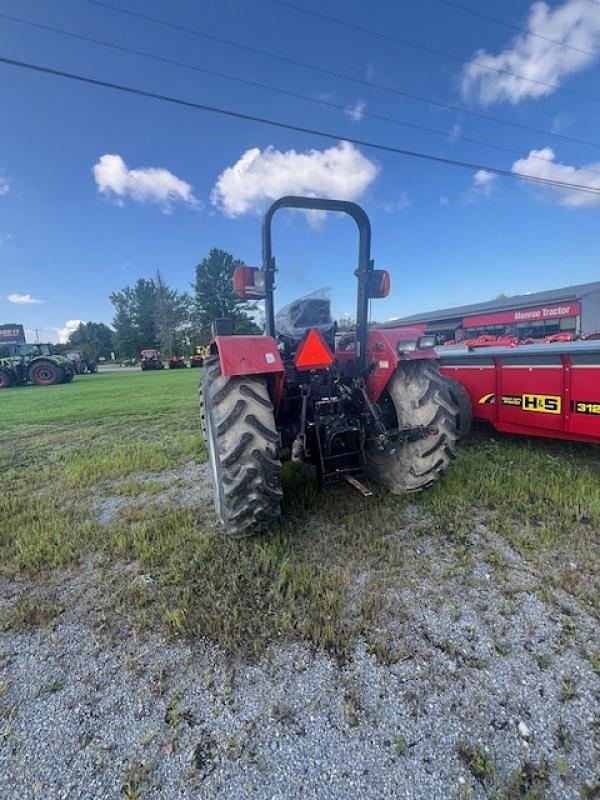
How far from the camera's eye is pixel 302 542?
2.59 meters

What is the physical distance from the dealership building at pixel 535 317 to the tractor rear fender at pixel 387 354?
20.4 metres

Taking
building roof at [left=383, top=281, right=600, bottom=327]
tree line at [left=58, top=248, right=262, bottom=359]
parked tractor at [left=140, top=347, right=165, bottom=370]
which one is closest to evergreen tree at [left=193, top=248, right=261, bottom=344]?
tree line at [left=58, top=248, right=262, bottom=359]

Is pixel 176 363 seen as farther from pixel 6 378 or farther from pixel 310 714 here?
pixel 310 714

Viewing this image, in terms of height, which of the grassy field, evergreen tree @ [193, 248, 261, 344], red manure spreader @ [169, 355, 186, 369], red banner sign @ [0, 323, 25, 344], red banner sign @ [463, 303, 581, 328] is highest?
evergreen tree @ [193, 248, 261, 344]

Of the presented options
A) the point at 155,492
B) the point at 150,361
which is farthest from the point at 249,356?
the point at 150,361

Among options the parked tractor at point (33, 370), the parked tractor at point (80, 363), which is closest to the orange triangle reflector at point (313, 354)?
the parked tractor at point (33, 370)

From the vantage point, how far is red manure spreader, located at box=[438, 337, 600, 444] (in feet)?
11.6

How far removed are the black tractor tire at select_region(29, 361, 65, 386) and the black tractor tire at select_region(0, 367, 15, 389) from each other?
0.90m

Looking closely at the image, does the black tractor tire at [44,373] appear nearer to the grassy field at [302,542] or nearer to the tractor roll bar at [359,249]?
the grassy field at [302,542]

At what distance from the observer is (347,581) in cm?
214

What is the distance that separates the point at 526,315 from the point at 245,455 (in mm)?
29969

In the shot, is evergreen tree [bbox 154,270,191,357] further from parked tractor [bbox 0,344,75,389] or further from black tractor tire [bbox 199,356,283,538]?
black tractor tire [bbox 199,356,283,538]

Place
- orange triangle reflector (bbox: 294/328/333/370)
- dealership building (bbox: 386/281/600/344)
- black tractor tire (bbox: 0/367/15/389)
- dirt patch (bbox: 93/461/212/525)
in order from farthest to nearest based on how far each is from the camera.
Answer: dealership building (bbox: 386/281/600/344), black tractor tire (bbox: 0/367/15/389), dirt patch (bbox: 93/461/212/525), orange triangle reflector (bbox: 294/328/333/370)

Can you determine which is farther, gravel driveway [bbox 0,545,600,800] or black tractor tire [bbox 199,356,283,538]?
black tractor tire [bbox 199,356,283,538]
